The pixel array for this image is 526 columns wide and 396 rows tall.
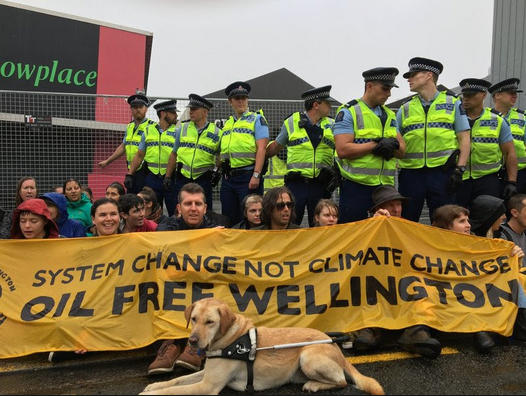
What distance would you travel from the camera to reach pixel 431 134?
5484 millimetres

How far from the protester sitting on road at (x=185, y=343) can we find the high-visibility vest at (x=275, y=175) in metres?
3.65

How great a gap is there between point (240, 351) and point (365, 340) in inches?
51.4

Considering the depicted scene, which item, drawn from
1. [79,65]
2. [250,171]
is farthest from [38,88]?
[250,171]

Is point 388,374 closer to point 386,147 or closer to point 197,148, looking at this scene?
point 386,147

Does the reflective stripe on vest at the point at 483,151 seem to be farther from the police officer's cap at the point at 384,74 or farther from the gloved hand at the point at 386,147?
the police officer's cap at the point at 384,74

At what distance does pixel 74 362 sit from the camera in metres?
3.97

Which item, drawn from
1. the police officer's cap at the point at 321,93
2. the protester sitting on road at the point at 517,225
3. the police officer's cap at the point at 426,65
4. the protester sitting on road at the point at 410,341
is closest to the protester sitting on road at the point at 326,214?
the protester sitting on road at the point at 410,341

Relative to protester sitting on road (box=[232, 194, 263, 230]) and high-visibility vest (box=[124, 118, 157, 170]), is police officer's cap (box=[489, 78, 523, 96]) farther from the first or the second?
high-visibility vest (box=[124, 118, 157, 170])

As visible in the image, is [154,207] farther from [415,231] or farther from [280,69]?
[280,69]

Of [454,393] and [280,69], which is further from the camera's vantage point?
[280,69]

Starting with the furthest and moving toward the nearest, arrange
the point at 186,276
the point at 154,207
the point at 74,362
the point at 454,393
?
the point at 154,207 → the point at 186,276 → the point at 74,362 → the point at 454,393

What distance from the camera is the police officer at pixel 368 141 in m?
5.27

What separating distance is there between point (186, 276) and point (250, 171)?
282 cm

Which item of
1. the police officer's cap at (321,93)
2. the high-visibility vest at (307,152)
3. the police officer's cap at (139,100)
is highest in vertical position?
the police officer's cap at (139,100)
